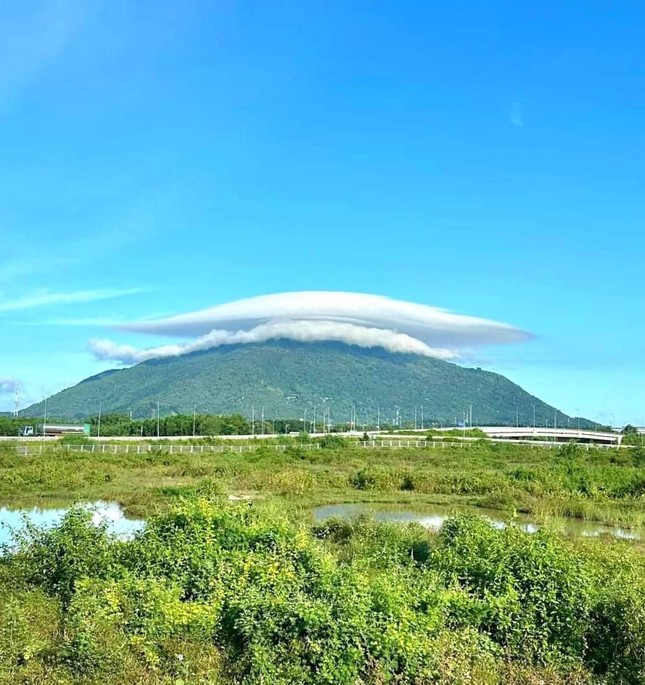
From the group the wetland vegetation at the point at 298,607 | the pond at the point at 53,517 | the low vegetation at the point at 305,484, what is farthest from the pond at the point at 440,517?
the wetland vegetation at the point at 298,607

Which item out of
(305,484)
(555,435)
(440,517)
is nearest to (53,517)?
(305,484)

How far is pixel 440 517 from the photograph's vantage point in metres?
29.5

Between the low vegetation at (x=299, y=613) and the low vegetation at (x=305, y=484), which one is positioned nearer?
the low vegetation at (x=299, y=613)

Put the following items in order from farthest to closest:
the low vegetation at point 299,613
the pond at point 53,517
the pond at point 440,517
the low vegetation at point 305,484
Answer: the low vegetation at point 305,484, the pond at point 440,517, the pond at point 53,517, the low vegetation at point 299,613

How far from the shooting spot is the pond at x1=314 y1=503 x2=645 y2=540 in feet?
84.4

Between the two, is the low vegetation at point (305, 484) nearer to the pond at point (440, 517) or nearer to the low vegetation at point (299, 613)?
the pond at point (440, 517)

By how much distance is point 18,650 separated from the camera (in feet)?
30.7

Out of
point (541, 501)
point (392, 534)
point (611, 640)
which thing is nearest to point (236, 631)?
point (611, 640)

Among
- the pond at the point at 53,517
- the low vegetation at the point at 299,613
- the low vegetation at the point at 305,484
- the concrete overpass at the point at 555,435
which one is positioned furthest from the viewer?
the concrete overpass at the point at 555,435

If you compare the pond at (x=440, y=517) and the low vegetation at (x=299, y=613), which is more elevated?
the low vegetation at (x=299, y=613)

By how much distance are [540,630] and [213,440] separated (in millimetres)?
67302

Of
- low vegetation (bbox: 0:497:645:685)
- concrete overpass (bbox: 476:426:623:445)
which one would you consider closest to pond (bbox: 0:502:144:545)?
low vegetation (bbox: 0:497:645:685)

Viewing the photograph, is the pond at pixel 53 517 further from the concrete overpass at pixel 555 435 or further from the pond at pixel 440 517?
the concrete overpass at pixel 555 435

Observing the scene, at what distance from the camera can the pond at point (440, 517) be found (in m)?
25.7
